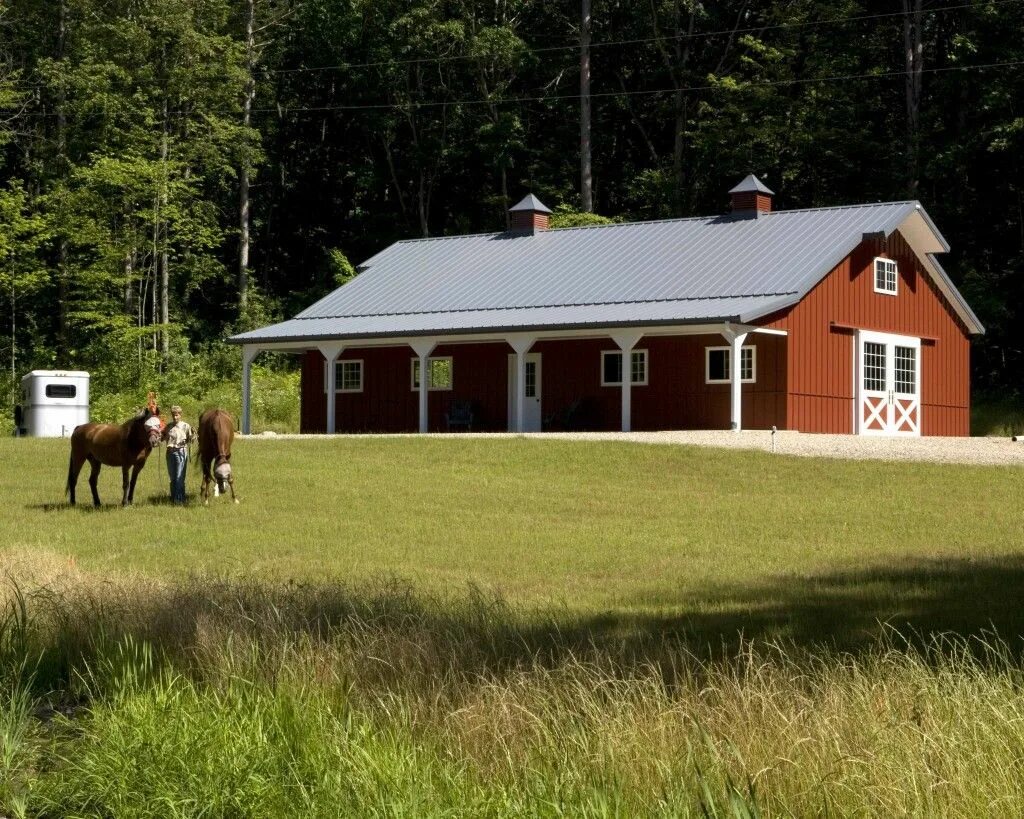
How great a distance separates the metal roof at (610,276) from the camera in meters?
33.1

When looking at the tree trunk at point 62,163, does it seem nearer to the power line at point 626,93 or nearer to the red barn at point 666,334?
the power line at point 626,93

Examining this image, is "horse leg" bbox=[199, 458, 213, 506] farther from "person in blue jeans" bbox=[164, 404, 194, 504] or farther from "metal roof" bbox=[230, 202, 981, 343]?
"metal roof" bbox=[230, 202, 981, 343]

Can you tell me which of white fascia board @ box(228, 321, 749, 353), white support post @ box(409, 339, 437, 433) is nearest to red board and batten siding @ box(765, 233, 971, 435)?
white fascia board @ box(228, 321, 749, 353)

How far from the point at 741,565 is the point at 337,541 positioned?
187 inches

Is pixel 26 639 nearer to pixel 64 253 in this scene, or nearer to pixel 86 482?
pixel 86 482

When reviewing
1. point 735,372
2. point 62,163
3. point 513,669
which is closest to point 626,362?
point 735,372

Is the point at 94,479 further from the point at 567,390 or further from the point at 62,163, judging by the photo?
the point at 62,163

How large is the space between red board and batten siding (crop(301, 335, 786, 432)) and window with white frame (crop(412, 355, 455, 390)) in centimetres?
15

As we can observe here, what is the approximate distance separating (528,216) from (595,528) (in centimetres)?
2352

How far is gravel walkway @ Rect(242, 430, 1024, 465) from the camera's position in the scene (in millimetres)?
27047

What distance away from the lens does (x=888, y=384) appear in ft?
116

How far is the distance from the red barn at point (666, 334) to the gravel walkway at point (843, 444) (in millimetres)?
1767

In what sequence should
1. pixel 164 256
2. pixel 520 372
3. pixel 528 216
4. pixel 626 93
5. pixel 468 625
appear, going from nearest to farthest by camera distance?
pixel 468 625
pixel 520 372
pixel 528 216
pixel 164 256
pixel 626 93

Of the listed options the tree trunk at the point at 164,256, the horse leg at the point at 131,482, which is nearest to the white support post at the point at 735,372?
the horse leg at the point at 131,482
